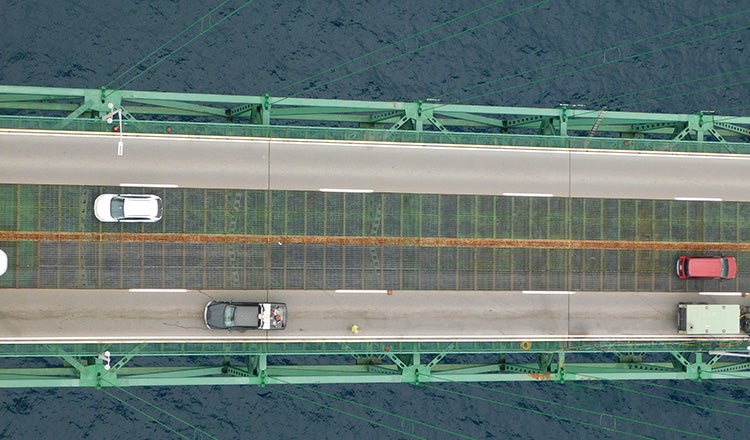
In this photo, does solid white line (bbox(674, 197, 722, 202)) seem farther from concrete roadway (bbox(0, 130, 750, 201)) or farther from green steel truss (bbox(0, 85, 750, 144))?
green steel truss (bbox(0, 85, 750, 144))

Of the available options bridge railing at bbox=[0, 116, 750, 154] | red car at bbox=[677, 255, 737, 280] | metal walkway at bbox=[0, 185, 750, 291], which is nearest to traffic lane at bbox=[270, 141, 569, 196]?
bridge railing at bbox=[0, 116, 750, 154]

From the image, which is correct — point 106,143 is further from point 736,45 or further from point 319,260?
point 736,45

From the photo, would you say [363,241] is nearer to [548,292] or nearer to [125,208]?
[548,292]

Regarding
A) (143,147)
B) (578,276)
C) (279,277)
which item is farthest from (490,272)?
(143,147)

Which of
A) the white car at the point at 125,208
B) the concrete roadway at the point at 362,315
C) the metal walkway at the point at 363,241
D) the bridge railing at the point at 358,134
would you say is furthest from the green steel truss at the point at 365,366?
the bridge railing at the point at 358,134

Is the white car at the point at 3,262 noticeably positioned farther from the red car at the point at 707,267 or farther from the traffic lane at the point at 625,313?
the red car at the point at 707,267

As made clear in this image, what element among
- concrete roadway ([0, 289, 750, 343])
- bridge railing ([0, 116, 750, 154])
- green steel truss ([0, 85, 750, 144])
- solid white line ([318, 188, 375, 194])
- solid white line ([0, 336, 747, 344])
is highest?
green steel truss ([0, 85, 750, 144])

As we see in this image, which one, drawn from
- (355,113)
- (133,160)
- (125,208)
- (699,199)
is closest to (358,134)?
(355,113)
